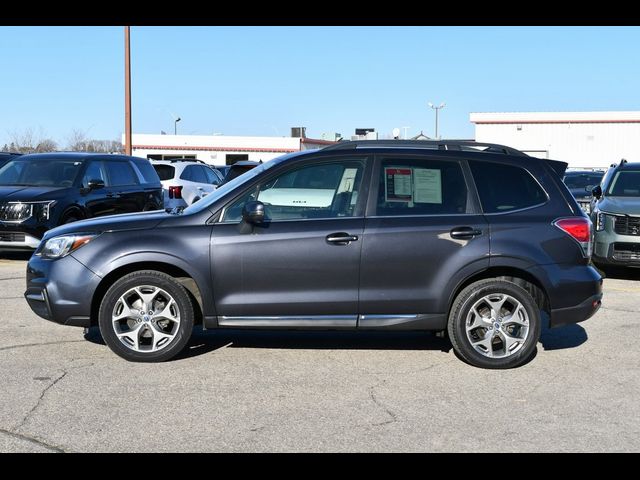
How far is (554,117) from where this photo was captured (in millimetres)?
53562

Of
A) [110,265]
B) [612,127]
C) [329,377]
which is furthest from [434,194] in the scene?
[612,127]

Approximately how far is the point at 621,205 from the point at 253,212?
738 cm

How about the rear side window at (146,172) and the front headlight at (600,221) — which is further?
the rear side window at (146,172)

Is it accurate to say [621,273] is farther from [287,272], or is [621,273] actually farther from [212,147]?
[212,147]

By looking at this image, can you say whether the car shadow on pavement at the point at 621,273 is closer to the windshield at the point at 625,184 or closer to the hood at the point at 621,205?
the hood at the point at 621,205

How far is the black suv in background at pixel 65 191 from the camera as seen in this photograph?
1217 cm

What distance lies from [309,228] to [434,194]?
1.10m

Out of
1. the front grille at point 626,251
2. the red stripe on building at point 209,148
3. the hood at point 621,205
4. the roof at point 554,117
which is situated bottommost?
the front grille at point 626,251

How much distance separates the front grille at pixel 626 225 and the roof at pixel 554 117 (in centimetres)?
4392

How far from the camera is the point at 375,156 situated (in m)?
6.45

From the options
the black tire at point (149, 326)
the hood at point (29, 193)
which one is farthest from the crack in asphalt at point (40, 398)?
the hood at point (29, 193)

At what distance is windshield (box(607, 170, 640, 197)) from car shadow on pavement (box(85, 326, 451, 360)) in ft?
21.1
